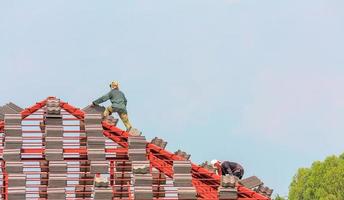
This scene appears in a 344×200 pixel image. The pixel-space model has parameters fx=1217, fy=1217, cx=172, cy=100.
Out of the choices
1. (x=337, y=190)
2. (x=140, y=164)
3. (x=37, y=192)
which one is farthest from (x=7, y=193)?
(x=337, y=190)

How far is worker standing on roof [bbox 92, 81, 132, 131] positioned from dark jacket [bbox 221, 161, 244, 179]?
129 inches

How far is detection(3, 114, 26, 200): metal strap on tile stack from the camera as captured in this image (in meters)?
32.2

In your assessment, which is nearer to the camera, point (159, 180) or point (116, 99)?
point (159, 180)

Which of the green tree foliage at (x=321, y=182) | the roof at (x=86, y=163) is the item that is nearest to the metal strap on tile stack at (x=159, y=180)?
the roof at (x=86, y=163)

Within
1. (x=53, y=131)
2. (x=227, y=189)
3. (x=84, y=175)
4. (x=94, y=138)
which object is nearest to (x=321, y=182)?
(x=84, y=175)

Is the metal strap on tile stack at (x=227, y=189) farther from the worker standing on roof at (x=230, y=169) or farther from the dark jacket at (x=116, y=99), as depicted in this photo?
the dark jacket at (x=116, y=99)

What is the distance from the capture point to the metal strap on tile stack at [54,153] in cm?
3247

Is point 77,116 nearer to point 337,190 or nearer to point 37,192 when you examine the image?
point 37,192

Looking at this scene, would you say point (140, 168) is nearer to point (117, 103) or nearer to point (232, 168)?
point (232, 168)

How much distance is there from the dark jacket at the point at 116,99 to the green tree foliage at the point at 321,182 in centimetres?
5511

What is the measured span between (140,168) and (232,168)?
15.2 feet

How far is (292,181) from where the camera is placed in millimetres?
98250

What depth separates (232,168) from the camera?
36.9 metres

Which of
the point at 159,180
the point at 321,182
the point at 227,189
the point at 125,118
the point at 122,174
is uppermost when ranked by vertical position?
the point at 321,182
